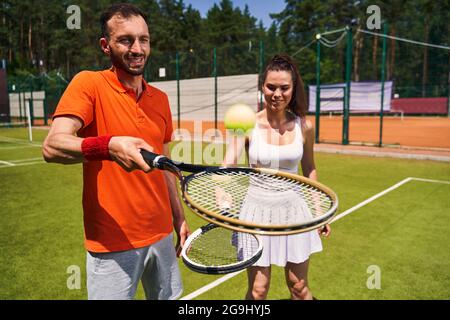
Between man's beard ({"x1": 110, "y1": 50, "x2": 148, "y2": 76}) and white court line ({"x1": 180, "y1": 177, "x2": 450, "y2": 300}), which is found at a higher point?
man's beard ({"x1": 110, "y1": 50, "x2": 148, "y2": 76})

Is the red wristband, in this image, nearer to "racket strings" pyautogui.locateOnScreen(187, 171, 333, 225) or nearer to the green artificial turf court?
"racket strings" pyautogui.locateOnScreen(187, 171, 333, 225)

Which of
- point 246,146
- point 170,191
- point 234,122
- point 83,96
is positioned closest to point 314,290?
point 246,146

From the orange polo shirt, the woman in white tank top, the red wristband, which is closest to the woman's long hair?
the woman in white tank top

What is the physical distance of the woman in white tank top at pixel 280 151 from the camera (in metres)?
3.22

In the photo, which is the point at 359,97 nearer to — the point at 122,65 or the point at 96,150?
the point at 122,65

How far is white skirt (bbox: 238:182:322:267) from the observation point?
295 cm

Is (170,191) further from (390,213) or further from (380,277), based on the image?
(390,213)

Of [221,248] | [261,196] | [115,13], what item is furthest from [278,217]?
[115,13]

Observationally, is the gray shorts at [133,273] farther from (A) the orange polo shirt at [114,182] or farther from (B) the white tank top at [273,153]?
(B) the white tank top at [273,153]

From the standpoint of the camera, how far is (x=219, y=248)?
9.66ft

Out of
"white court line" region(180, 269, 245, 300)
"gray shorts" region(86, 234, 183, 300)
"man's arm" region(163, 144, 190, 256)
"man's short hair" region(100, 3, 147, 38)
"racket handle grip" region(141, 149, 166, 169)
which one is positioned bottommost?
"white court line" region(180, 269, 245, 300)

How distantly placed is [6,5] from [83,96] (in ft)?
253

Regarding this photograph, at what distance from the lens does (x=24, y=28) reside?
216 ft

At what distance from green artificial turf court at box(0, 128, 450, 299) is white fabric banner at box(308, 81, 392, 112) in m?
7.03
